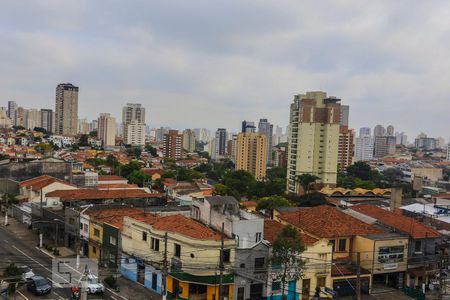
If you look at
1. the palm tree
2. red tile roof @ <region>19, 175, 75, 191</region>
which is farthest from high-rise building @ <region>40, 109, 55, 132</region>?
red tile roof @ <region>19, 175, 75, 191</region>

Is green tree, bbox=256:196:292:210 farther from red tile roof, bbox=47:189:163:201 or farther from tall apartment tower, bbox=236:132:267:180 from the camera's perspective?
tall apartment tower, bbox=236:132:267:180

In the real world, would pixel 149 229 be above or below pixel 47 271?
above

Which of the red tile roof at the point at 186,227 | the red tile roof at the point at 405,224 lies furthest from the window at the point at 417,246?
the red tile roof at the point at 186,227

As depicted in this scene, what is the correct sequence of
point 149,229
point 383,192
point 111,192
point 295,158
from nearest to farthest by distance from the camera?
1. point 149,229
2. point 111,192
3. point 383,192
4. point 295,158

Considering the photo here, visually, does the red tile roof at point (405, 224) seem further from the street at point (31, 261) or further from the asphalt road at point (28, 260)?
the asphalt road at point (28, 260)

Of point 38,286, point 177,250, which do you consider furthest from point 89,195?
point 177,250

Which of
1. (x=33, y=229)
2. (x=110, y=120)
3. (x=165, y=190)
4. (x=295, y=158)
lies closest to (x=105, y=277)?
(x=33, y=229)

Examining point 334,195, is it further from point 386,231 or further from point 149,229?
point 149,229
